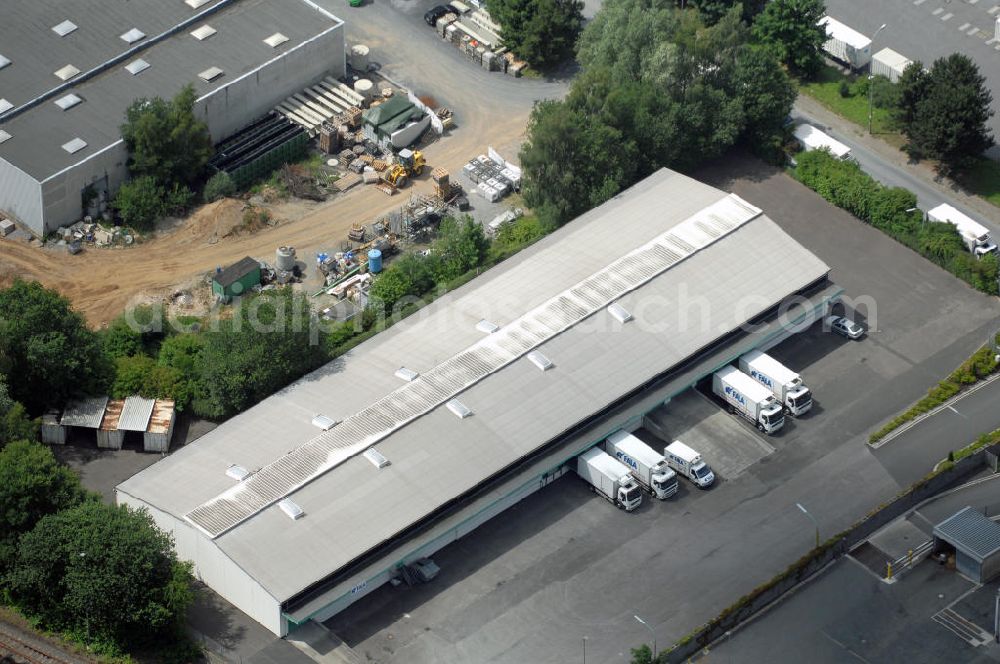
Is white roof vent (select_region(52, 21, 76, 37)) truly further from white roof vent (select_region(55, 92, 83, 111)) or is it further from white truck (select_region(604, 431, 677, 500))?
white truck (select_region(604, 431, 677, 500))

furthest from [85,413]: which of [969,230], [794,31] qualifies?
[794,31]

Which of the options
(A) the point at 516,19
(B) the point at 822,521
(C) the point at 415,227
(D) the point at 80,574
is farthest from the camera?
(A) the point at 516,19

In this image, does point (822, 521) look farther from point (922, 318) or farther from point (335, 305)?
point (335, 305)

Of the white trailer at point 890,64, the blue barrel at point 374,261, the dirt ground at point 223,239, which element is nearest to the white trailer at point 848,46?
the white trailer at point 890,64

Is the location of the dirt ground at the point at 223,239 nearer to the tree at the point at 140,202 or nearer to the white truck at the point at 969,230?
the tree at the point at 140,202

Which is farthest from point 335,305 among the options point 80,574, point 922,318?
point 922,318

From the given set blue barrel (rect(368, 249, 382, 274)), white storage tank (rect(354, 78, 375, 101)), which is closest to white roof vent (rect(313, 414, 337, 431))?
blue barrel (rect(368, 249, 382, 274))
